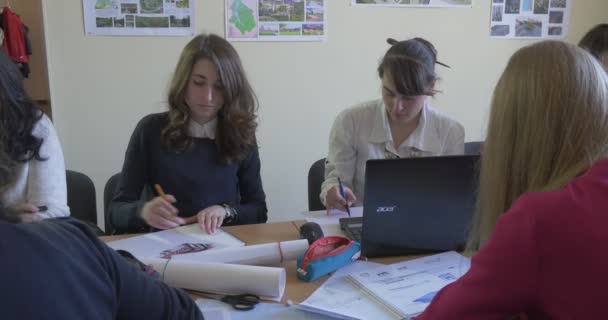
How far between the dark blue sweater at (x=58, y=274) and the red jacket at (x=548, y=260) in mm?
504

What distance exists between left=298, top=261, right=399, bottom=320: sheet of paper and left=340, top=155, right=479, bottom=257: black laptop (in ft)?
0.55

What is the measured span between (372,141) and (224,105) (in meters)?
0.56

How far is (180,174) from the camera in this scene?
1839mm

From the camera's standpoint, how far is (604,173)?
69cm

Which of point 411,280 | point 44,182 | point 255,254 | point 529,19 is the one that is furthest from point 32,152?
point 529,19

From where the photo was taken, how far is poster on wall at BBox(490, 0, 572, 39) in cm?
319

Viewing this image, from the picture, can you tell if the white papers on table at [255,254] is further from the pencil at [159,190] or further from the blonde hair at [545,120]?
the blonde hair at [545,120]

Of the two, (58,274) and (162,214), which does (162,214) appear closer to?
(162,214)

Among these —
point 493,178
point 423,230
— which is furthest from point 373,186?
point 493,178

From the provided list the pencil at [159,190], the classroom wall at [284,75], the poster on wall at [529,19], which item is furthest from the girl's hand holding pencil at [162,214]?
the poster on wall at [529,19]

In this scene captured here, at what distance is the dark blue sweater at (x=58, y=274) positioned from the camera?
2.01 feet

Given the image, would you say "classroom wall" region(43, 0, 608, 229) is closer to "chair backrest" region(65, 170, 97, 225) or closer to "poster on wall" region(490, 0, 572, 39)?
"poster on wall" region(490, 0, 572, 39)

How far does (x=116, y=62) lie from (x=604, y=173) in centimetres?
254

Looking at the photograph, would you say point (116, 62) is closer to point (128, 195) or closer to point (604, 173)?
point (128, 195)
